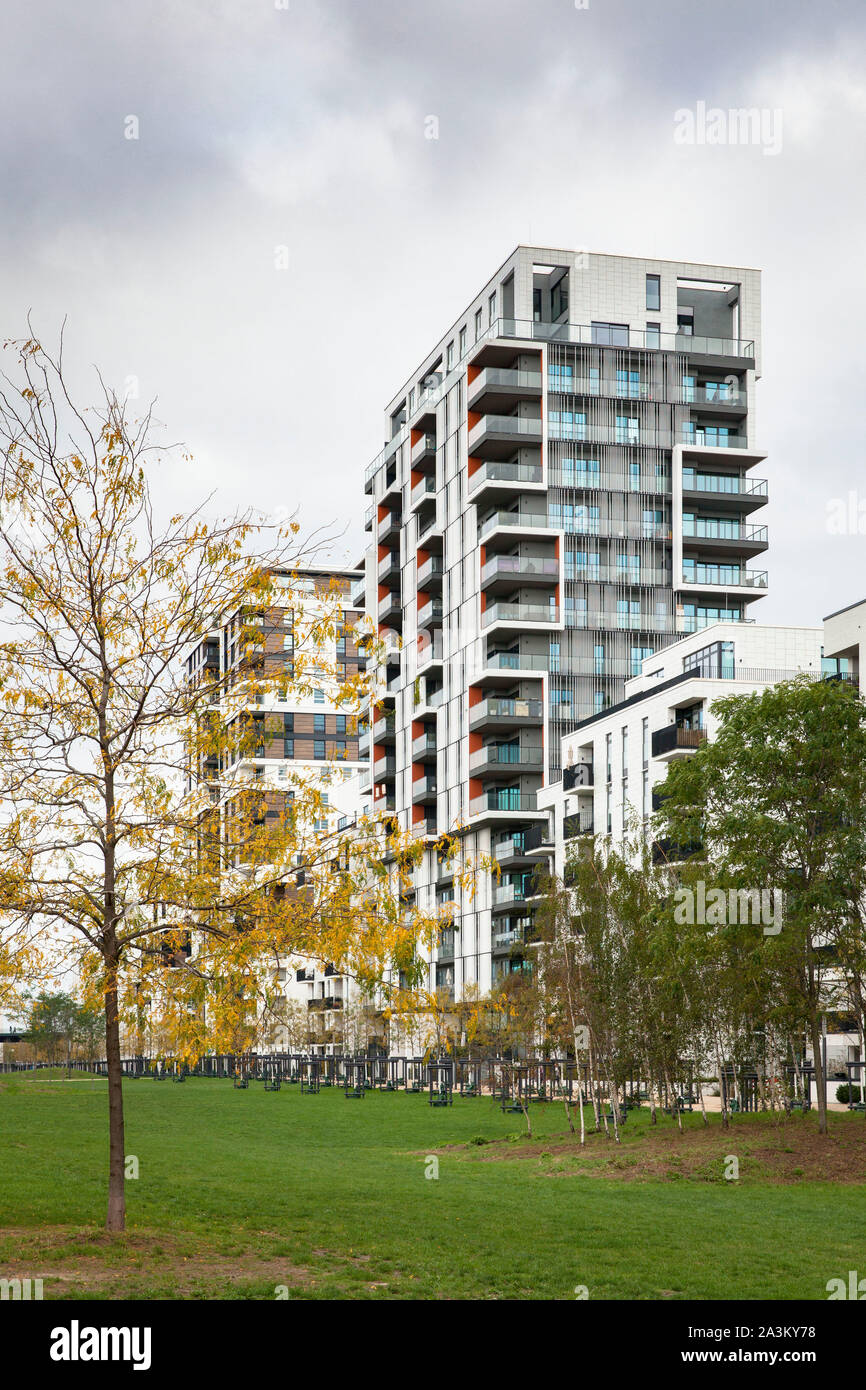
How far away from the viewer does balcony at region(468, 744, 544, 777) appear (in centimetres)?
8475

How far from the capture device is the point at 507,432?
→ 8762 cm

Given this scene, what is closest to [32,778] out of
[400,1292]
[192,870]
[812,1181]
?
[192,870]

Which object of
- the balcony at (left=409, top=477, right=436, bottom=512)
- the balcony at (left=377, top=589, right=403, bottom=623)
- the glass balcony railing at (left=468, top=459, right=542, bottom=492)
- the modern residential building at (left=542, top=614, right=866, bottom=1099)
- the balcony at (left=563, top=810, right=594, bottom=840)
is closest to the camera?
the modern residential building at (left=542, top=614, right=866, bottom=1099)

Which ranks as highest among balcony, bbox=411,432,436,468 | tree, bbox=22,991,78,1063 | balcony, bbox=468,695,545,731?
balcony, bbox=411,432,436,468

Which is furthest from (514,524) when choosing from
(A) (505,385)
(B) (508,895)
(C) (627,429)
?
(B) (508,895)

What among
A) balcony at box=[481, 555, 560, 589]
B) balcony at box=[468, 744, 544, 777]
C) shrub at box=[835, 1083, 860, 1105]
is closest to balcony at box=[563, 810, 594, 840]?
balcony at box=[468, 744, 544, 777]

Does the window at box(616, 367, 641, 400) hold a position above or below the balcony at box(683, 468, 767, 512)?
above

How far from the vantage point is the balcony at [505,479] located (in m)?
86.7

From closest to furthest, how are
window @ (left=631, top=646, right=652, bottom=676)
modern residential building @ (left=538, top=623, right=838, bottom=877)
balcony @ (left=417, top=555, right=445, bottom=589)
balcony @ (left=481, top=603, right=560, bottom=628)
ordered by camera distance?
modern residential building @ (left=538, top=623, right=838, bottom=877) < balcony @ (left=481, top=603, right=560, bottom=628) < window @ (left=631, top=646, right=652, bottom=676) < balcony @ (left=417, top=555, right=445, bottom=589)

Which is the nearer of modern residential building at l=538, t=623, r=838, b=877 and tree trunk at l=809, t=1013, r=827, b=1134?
tree trunk at l=809, t=1013, r=827, b=1134

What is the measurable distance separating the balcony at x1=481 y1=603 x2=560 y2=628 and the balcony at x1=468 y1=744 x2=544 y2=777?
7.19 meters

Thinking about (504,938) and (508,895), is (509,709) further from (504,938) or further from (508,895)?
(504,938)

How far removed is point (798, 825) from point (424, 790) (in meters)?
63.1

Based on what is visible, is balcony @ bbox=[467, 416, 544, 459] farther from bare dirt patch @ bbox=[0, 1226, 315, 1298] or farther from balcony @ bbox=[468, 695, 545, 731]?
bare dirt patch @ bbox=[0, 1226, 315, 1298]
